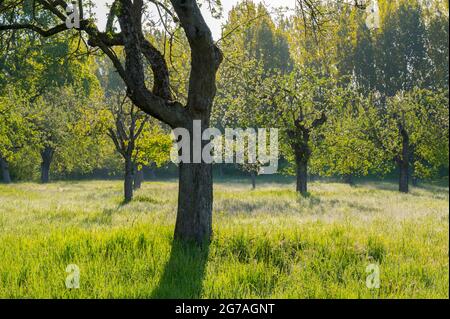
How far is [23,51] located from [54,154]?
3484cm

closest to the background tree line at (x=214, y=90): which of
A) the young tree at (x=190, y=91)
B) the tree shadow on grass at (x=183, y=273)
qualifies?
the young tree at (x=190, y=91)

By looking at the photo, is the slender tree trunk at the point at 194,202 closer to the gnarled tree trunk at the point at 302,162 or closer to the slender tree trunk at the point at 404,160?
the gnarled tree trunk at the point at 302,162

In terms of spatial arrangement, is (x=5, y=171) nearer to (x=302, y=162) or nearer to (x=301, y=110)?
(x=302, y=162)

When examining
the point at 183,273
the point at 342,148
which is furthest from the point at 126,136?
the point at 183,273

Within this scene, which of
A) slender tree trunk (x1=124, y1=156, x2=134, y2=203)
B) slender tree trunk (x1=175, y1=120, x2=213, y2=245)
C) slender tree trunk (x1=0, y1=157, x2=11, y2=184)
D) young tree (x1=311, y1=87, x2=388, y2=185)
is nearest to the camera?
slender tree trunk (x1=175, y1=120, x2=213, y2=245)

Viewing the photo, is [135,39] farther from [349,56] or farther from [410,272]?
[349,56]

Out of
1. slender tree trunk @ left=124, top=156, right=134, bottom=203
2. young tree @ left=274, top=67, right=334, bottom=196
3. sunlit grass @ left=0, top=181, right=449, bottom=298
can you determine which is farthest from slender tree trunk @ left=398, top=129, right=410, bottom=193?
sunlit grass @ left=0, top=181, right=449, bottom=298

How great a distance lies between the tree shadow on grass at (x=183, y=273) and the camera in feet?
16.1

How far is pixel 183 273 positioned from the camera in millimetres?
5547

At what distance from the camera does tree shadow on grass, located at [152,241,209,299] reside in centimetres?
491

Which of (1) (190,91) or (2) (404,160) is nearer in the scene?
(1) (190,91)

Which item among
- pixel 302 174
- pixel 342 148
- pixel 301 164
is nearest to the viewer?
pixel 301 164

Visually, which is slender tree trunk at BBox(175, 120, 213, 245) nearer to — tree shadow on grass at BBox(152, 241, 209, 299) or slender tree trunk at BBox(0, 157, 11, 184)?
tree shadow on grass at BBox(152, 241, 209, 299)
